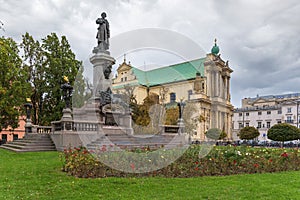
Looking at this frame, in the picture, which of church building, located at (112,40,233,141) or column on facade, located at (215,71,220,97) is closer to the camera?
church building, located at (112,40,233,141)

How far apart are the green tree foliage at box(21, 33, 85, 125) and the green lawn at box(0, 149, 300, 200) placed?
24.1 m

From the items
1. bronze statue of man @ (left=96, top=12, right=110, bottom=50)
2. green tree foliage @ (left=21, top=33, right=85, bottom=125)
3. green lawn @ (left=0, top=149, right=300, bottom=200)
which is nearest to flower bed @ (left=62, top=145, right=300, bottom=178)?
green lawn @ (left=0, top=149, right=300, bottom=200)

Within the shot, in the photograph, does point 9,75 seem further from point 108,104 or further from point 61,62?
point 108,104

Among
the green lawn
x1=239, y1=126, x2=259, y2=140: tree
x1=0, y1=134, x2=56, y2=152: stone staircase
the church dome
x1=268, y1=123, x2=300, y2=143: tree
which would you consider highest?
the church dome

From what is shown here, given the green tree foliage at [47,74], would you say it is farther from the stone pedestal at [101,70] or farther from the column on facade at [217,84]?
the column on facade at [217,84]

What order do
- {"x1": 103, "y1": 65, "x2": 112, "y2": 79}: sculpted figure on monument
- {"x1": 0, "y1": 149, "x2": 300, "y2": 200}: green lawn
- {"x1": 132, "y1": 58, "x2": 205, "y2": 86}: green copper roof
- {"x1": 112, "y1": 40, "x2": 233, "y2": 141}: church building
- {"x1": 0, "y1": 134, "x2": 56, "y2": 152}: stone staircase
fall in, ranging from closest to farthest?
{"x1": 0, "y1": 149, "x2": 300, "y2": 200}: green lawn
{"x1": 0, "y1": 134, "x2": 56, "y2": 152}: stone staircase
{"x1": 103, "y1": 65, "x2": 112, "y2": 79}: sculpted figure on monument
{"x1": 112, "y1": 40, "x2": 233, "y2": 141}: church building
{"x1": 132, "y1": 58, "x2": 205, "y2": 86}: green copper roof

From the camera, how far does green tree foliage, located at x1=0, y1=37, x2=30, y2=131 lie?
2516 centimetres

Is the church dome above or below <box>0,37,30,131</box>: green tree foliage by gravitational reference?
above

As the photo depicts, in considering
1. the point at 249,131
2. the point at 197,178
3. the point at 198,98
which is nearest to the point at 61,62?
the point at 197,178

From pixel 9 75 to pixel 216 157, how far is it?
23.1 metres

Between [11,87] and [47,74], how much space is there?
6138mm

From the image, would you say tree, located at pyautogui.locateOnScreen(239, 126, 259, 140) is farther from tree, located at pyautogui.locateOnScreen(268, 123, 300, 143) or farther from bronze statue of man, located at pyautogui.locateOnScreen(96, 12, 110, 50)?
bronze statue of man, located at pyautogui.locateOnScreen(96, 12, 110, 50)

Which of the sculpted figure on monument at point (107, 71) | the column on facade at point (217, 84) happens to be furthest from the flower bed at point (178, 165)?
the column on facade at point (217, 84)

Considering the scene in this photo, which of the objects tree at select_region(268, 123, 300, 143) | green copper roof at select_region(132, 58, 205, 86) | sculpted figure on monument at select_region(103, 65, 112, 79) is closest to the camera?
sculpted figure on monument at select_region(103, 65, 112, 79)
